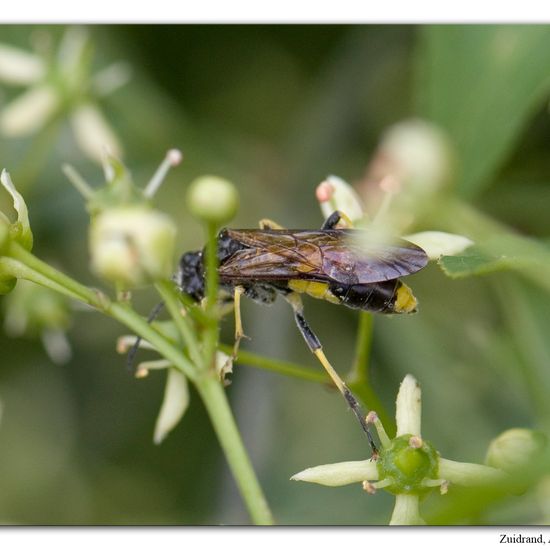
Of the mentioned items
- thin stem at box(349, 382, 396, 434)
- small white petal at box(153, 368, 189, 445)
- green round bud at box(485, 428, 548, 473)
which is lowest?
green round bud at box(485, 428, 548, 473)

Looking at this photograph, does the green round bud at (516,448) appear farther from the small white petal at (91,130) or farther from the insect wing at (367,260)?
the small white petal at (91,130)

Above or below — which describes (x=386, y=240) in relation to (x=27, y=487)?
above

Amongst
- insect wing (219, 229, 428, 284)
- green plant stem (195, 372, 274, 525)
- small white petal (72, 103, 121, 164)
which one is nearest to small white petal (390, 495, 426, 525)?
green plant stem (195, 372, 274, 525)

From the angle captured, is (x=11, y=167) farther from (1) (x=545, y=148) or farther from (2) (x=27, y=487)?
(1) (x=545, y=148)

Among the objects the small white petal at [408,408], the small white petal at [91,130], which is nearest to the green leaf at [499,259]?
the small white petal at [408,408]

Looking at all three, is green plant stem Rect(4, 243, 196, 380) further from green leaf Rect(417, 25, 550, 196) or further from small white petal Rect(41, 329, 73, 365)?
green leaf Rect(417, 25, 550, 196)

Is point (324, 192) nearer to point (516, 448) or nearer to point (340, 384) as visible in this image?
point (340, 384)
